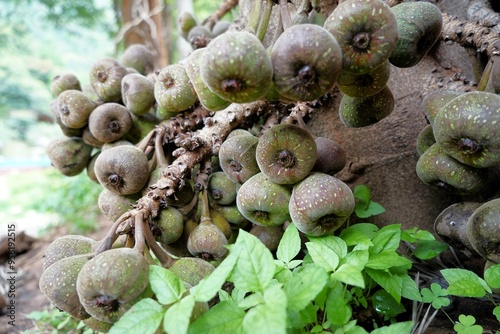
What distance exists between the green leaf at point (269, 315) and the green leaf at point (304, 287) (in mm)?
49

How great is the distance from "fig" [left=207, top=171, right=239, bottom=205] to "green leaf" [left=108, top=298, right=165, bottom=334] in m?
0.55

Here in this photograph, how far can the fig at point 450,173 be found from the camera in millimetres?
1029

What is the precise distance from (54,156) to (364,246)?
1.22 meters

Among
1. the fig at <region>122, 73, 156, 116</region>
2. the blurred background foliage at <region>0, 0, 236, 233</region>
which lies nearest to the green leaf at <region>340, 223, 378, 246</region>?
the fig at <region>122, 73, 156, 116</region>

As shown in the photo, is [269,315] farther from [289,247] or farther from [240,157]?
[240,157]

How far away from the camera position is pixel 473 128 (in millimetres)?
898

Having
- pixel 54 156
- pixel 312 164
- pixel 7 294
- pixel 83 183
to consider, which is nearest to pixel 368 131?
pixel 312 164

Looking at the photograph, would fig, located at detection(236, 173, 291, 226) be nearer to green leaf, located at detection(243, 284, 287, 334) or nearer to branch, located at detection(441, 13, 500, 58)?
green leaf, located at detection(243, 284, 287, 334)

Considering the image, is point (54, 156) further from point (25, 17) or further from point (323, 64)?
point (25, 17)

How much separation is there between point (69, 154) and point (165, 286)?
94cm

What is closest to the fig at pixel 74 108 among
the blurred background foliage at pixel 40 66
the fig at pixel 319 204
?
the fig at pixel 319 204

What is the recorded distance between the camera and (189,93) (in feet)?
4.17

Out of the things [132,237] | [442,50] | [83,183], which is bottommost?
[83,183]

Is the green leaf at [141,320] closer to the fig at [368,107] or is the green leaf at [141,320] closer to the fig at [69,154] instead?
the fig at [368,107]
